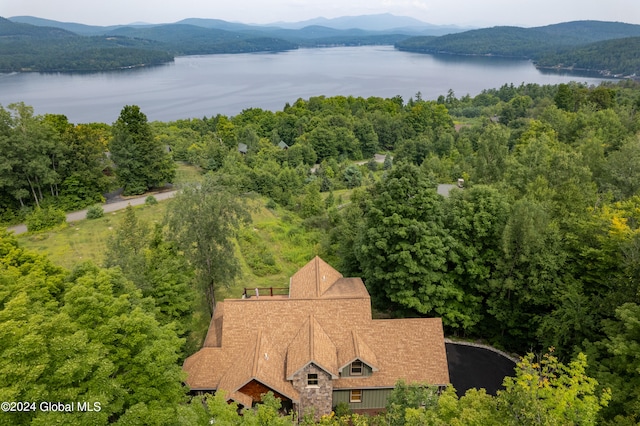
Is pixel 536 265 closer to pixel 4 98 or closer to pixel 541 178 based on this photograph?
pixel 541 178

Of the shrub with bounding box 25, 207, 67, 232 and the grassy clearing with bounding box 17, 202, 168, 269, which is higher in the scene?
the shrub with bounding box 25, 207, 67, 232

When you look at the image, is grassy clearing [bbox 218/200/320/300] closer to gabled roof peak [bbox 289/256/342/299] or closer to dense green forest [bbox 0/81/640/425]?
dense green forest [bbox 0/81/640/425]

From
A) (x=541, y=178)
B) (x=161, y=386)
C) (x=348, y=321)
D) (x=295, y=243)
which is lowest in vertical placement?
(x=295, y=243)

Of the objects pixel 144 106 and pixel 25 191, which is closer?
pixel 25 191

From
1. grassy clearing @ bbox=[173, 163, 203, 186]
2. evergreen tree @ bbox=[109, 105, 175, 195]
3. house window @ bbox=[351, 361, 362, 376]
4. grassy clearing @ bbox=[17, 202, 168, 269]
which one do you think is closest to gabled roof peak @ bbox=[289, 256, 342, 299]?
house window @ bbox=[351, 361, 362, 376]

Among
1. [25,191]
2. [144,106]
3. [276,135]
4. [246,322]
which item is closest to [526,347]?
[246,322]

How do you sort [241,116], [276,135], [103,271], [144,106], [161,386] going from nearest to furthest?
[161,386] < [103,271] < [276,135] < [241,116] < [144,106]
